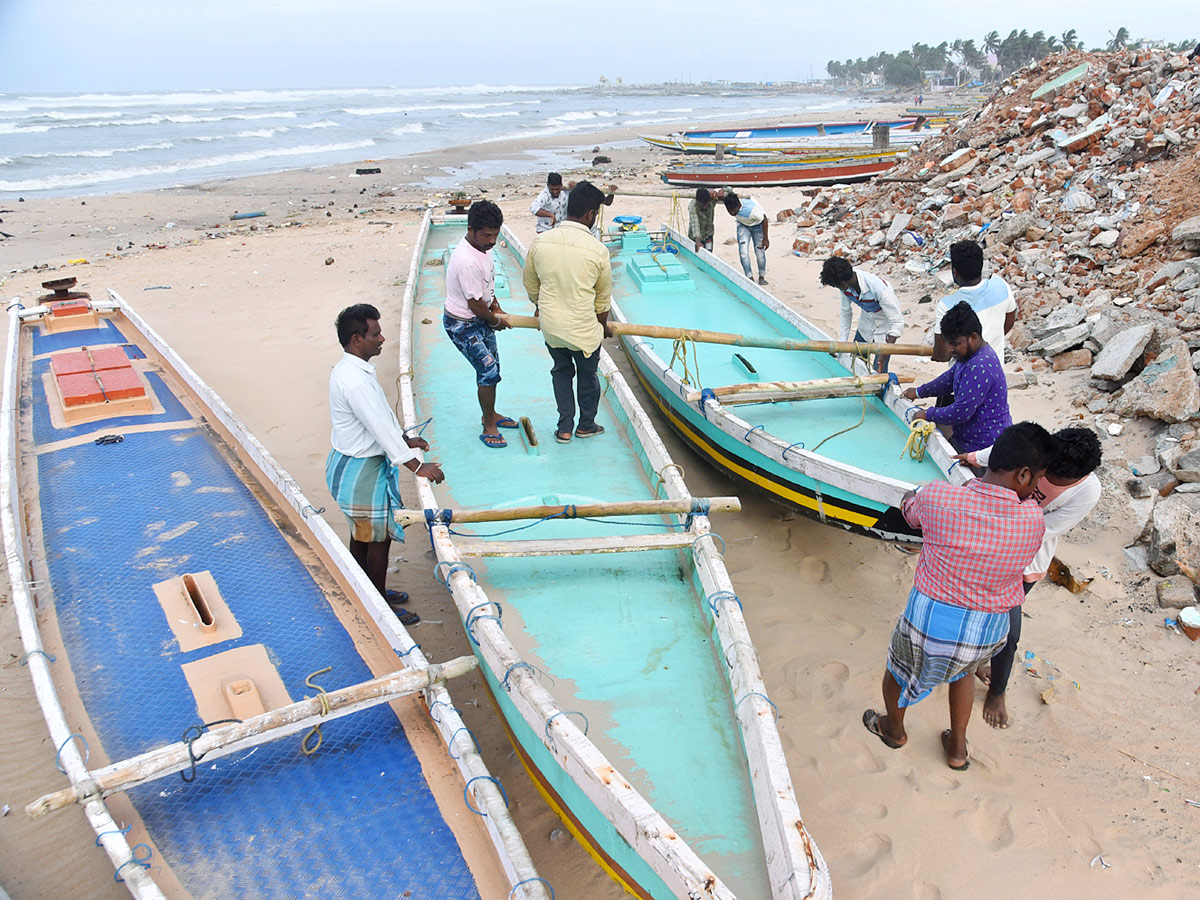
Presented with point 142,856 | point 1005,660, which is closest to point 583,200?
point 1005,660

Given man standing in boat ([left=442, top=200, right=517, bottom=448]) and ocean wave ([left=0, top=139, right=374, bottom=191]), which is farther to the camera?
ocean wave ([left=0, top=139, right=374, bottom=191])

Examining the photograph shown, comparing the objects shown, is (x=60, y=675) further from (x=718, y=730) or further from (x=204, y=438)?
(x=718, y=730)

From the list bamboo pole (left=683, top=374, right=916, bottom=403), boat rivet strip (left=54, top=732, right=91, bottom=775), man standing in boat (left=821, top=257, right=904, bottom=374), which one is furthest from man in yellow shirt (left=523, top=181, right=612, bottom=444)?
boat rivet strip (left=54, top=732, right=91, bottom=775)

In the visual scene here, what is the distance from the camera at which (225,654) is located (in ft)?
11.7

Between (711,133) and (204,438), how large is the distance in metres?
24.9

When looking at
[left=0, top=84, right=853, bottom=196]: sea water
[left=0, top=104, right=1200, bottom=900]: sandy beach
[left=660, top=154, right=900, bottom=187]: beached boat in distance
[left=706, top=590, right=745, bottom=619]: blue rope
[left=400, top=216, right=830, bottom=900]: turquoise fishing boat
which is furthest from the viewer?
[left=0, top=84, right=853, bottom=196]: sea water

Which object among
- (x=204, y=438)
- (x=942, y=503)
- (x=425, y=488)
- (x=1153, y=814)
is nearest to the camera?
(x=942, y=503)

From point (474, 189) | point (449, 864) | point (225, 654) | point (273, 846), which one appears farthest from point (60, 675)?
point (474, 189)

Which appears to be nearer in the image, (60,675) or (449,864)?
(449,864)

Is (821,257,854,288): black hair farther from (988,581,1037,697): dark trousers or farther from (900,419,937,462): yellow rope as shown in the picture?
(988,581,1037,697): dark trousers

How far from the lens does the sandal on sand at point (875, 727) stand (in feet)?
12.5

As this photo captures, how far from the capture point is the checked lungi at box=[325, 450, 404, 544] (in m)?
3.96

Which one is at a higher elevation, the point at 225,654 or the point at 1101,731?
the point at 225,654

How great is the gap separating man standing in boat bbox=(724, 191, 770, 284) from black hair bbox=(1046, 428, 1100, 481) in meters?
6.73
